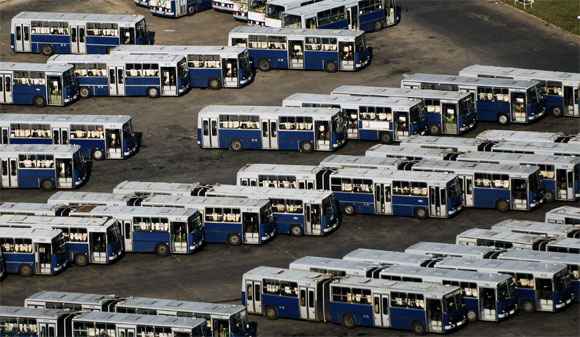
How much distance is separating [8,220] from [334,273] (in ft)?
90.1

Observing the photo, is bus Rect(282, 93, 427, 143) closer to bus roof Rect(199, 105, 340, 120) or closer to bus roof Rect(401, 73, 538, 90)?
bus roof Rect(199, 105, 340, 120)

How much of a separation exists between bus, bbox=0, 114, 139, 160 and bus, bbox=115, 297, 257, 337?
132 feet

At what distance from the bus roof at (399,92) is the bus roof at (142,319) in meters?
52.3

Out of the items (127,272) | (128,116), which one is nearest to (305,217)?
(127,272)

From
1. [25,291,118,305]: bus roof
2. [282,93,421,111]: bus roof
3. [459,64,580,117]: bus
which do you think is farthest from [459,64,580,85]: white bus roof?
[25,291,118,305]: bus roof

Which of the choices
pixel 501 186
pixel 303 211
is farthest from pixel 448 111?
pixel 303 211

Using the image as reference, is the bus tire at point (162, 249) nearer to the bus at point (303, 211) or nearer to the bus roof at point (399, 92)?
the bus at point (303, 211)

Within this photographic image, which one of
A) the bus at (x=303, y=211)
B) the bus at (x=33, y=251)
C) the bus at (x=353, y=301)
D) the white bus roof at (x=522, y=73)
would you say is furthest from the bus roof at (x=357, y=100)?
the bus at (x=353, y=301)

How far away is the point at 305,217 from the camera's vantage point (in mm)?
166375

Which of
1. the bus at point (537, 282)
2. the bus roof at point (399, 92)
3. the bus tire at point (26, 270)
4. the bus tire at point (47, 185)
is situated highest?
the bus roof at point (399, 92)

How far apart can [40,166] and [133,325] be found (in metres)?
38.4

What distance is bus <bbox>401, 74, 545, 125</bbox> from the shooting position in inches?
7505

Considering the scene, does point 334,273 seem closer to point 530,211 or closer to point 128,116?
point 530,211

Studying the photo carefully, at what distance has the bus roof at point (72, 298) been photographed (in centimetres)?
14696
